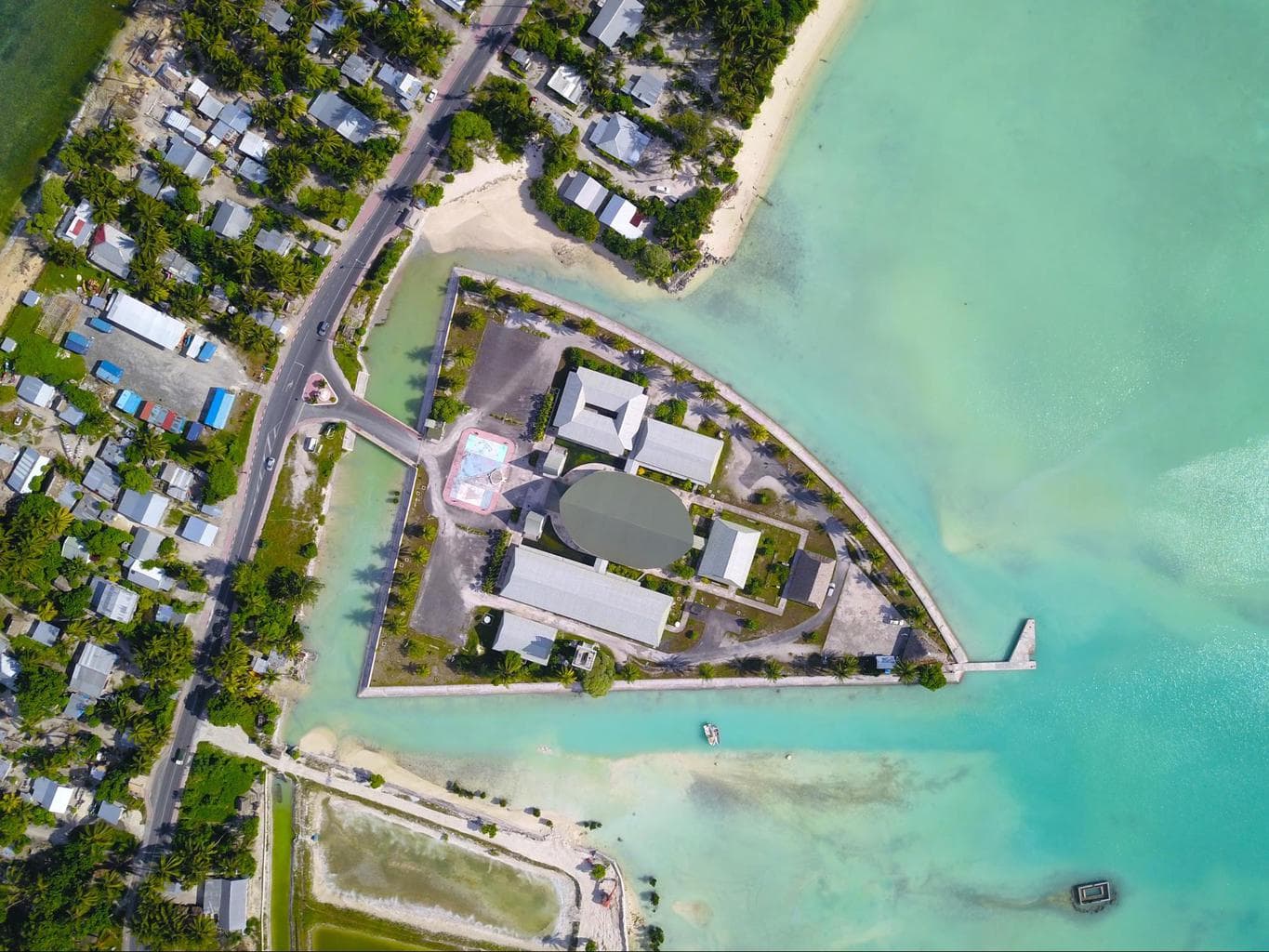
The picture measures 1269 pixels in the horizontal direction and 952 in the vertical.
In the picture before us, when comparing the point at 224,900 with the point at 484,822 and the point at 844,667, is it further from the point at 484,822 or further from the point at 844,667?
the point at 844,667

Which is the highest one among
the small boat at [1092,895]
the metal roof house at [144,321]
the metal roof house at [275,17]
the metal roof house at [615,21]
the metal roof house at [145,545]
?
the metal roof house at [615,21]

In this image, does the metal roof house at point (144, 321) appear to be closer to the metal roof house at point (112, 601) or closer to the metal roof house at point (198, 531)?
the metal roof house at point (198, 531)

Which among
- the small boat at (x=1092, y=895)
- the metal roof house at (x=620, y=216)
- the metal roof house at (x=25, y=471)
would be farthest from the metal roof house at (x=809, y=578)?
the metal roof house at (x=25, y=471)

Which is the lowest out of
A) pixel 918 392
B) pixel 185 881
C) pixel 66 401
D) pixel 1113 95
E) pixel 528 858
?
pixel 185 881

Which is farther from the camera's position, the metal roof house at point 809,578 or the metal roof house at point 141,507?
the metal roof house at point 809,578

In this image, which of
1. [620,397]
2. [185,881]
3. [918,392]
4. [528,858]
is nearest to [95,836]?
[185,881]

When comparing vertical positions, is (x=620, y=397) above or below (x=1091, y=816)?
above

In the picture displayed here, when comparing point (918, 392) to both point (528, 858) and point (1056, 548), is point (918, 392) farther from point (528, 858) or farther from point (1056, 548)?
point (528, 858)
